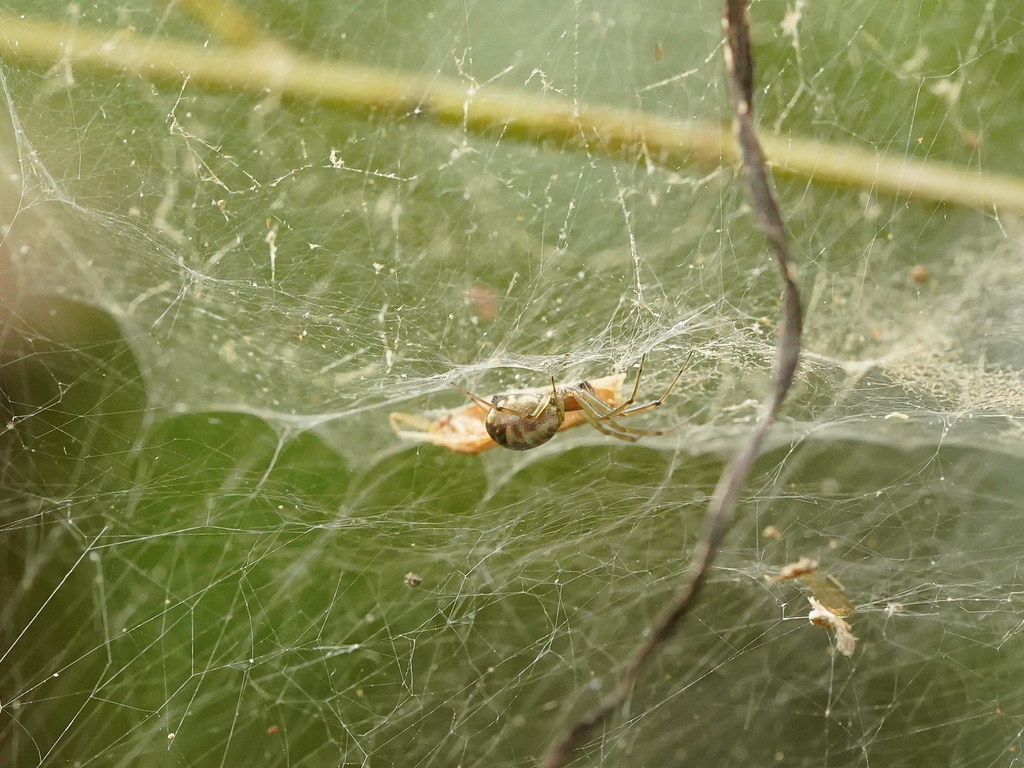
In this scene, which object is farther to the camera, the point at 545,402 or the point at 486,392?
the point at 486,392

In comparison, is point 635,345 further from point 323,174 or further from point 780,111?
point 323,174

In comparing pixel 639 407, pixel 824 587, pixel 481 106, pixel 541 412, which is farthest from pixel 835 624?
pixel 481 106

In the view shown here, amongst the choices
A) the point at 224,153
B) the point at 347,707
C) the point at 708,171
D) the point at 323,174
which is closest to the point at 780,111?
the point at 708,171

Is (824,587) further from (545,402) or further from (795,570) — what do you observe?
(545,402)

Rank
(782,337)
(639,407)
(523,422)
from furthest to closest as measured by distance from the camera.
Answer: (639,407) < (523,422) < (782,337)

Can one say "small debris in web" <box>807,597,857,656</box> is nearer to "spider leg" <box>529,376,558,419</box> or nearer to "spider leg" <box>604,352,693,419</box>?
"spider leg" <box>604,352,693,419</box>

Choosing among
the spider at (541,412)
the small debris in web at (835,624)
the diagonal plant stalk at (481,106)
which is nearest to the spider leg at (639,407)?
the spider at (541,412)

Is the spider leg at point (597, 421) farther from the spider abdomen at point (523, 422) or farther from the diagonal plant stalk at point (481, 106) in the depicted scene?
the diagonal plant stalk at point (481, 106)
